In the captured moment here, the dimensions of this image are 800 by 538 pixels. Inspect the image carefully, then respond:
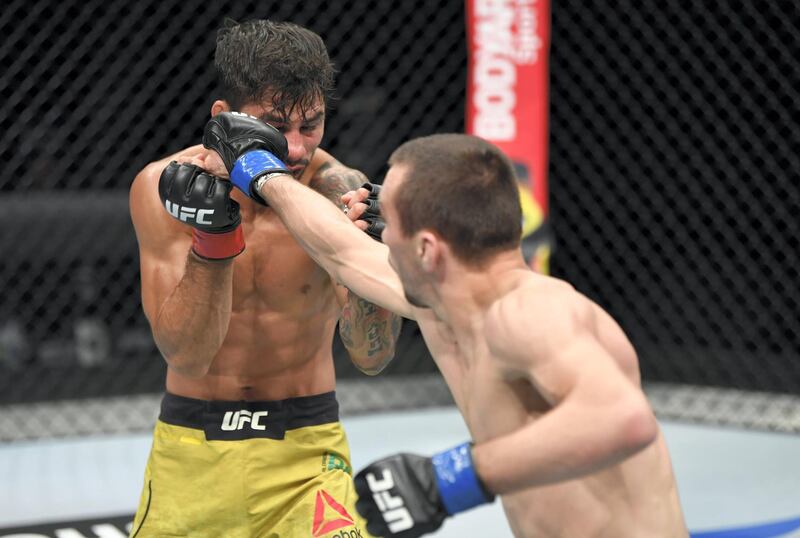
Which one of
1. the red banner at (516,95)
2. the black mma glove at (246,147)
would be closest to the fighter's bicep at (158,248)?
the black mma glove at (246,147)

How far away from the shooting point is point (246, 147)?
1.62 m

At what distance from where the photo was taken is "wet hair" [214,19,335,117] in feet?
5.70

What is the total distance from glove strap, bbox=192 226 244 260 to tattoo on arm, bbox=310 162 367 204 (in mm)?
223

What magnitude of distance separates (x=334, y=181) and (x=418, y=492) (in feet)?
2.74

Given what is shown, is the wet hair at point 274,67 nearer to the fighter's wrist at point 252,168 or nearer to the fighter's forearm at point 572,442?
the fighter's wrist at point 252,168

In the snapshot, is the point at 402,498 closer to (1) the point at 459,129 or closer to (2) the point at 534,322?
(2) the point at 534,322

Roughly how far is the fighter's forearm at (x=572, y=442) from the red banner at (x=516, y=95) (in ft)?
9.29

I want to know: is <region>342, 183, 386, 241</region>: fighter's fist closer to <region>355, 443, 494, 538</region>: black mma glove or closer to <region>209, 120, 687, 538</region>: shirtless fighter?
<region>209, 120, 687, 538</region>: shirtless fighter

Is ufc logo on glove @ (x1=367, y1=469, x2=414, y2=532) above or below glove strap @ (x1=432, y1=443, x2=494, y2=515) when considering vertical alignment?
below

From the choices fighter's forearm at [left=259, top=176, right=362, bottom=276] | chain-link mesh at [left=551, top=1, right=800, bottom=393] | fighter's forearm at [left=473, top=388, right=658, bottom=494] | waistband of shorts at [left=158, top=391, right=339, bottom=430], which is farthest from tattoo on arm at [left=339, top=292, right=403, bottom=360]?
chain-link mesh at [left=551, top=1, right=800, bottom=393]

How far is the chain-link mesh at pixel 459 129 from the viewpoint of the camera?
13.5ft

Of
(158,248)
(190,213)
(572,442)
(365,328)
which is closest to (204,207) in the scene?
(190,213)

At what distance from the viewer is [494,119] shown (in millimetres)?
3945

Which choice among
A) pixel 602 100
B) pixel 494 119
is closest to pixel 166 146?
pixel 494 119
